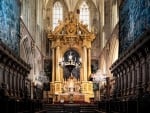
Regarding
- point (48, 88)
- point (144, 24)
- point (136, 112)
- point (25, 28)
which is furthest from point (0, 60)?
point (48, 88)

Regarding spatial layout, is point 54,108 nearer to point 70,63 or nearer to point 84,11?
point 70,63

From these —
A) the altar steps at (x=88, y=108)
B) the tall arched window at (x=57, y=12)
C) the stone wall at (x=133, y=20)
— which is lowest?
the altar steps at (x=88, y=108)

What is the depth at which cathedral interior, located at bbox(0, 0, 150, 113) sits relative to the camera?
18.0m

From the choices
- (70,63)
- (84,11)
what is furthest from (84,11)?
(70,63)

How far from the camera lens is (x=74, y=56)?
44438mm

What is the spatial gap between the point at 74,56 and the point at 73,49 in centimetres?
85

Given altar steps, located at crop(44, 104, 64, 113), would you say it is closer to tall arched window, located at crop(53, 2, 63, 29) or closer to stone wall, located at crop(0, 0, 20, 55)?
stone wall, located at crop(0, 0, 20, 55)

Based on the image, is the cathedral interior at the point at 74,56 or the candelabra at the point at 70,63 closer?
the cathedral interior at the point at 74,56

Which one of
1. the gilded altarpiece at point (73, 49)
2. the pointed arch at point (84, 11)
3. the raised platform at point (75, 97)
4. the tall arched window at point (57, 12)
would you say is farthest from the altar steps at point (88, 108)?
the pointed arch at point (84, 11)

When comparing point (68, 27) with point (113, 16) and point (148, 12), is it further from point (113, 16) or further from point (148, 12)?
point (148, 12)

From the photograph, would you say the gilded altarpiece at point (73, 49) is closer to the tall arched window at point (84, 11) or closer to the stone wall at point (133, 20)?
the tall arched window at point (84, 11)

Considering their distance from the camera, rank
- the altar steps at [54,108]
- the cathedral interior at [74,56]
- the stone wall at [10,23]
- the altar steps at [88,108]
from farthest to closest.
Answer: the altar steps at [88,108], the altar steps at [54,108], the stone wall at [10,23], the cathedral interior at [74,56]

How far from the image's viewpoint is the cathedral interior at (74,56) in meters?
18.0

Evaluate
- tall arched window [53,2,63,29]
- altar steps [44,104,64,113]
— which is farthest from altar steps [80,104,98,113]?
tall arched window [53,2,63,29]
